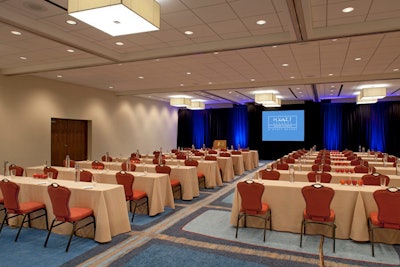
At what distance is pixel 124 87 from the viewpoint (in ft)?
43.3

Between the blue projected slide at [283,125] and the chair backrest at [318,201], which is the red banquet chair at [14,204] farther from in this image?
the blue projected slide at [283,125]

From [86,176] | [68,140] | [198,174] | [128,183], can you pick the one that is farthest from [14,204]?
[68,140]

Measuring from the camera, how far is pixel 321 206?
424cm

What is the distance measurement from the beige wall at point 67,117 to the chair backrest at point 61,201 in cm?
668

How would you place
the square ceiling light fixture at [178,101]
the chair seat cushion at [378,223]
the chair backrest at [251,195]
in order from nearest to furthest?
the chair seat cushion at [378,223] < the chair backrest at [251,195] < the square ceiling light fixture at [178,101]

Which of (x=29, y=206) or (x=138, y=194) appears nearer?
(x=29, y=206)

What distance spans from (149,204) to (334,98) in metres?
15.1

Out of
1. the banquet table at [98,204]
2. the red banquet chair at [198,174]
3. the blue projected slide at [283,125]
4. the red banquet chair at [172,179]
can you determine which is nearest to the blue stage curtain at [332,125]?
the blue projected slide at [283,125]

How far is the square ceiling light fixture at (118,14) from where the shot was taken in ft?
12.0

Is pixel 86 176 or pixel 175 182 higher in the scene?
pixel 86 176

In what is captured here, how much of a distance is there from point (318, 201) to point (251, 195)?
3.07 feet

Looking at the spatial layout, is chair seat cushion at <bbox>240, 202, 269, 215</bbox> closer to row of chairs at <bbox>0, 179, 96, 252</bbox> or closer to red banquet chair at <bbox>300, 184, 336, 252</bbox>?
red banquet chair at <bbox>300, 184, 336, 252</bbox>

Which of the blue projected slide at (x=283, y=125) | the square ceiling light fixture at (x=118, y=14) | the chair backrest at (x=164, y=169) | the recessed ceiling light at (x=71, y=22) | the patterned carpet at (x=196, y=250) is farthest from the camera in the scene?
the blue projected slide at (x=283, y=125)

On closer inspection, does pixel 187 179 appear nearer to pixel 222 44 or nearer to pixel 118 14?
pixel 222 44
